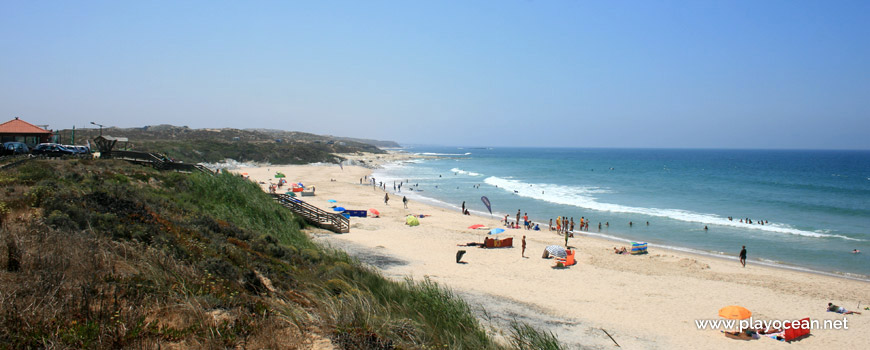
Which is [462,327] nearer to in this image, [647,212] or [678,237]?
[678,237]

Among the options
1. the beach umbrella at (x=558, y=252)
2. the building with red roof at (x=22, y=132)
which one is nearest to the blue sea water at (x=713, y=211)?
the beach umbrella at (x=558, y=252)

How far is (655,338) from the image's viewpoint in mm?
11625

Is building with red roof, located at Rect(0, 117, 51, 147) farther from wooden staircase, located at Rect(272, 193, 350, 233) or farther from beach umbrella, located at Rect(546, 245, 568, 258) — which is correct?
beach umbrella, located at Rect(546, 245, 568, 258)

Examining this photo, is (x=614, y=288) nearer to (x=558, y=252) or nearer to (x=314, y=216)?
(x=558, y=252)

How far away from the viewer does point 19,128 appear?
24.7m

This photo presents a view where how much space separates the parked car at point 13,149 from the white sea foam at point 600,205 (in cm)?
3722

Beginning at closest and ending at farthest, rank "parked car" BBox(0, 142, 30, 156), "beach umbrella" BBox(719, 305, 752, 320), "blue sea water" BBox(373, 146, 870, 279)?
"beach umbrella" BBox(719, 305, 752, 320) < "parked car" BBox(0, 142, 30, 156) < "blue sea water" BBox(373, 146, 870, 279)

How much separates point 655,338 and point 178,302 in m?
11.0

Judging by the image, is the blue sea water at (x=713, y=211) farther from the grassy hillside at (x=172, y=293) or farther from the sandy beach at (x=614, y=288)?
the grassy hillside at (x=172, y=293)

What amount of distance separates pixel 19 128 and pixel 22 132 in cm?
38

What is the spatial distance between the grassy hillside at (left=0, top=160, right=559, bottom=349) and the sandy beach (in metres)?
2.46

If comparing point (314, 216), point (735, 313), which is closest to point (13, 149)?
point (314, 216)

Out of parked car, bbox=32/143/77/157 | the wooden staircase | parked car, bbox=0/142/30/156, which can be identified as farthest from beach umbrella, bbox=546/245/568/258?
parked car, bbox=0/142/30/156

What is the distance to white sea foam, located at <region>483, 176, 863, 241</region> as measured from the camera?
30156mm
